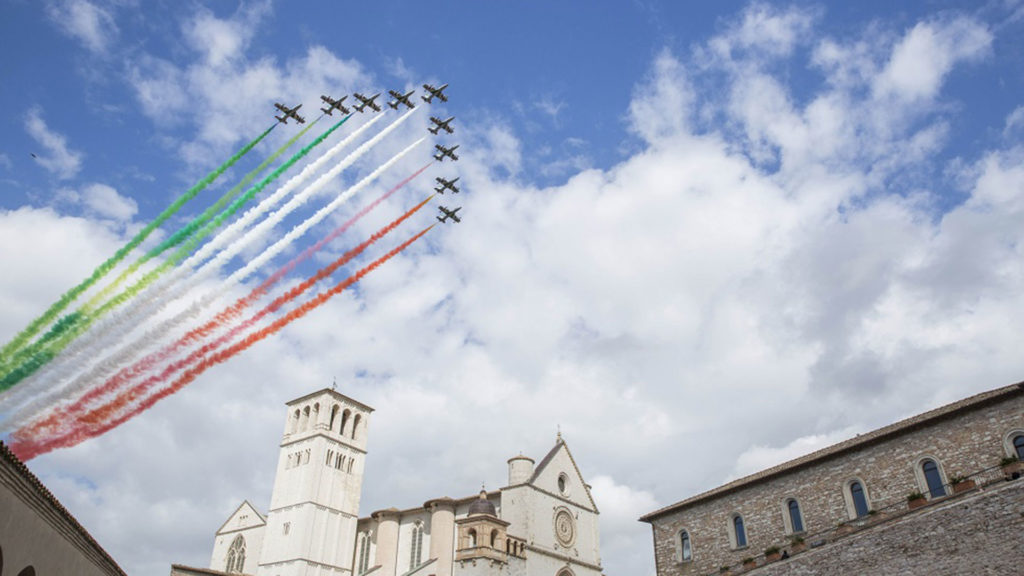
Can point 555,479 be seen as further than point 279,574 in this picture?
No

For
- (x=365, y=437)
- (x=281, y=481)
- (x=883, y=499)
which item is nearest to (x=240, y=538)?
(x=281, y=481)

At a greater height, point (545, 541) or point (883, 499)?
point (545, 541)

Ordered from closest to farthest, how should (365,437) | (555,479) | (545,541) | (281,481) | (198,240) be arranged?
(198,240)
(545,541)
(555,479)
(281,481)
(365,437)

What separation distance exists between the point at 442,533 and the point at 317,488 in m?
15.8

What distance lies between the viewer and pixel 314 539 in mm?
54094

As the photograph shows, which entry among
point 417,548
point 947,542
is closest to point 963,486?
point 947,542

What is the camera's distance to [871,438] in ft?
90.5

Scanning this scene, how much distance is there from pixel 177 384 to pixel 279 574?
27.5m

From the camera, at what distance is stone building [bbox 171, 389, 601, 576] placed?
136 ft


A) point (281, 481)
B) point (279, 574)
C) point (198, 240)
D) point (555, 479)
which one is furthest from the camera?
point (281, 481)

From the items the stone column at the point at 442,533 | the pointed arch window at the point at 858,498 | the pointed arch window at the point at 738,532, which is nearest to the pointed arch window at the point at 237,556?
the stone column at the point at 442,533

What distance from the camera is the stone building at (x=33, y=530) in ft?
47.3

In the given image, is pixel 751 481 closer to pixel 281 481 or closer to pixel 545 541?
pixel 545 541

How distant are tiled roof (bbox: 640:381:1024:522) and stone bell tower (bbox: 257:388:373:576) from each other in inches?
1192
